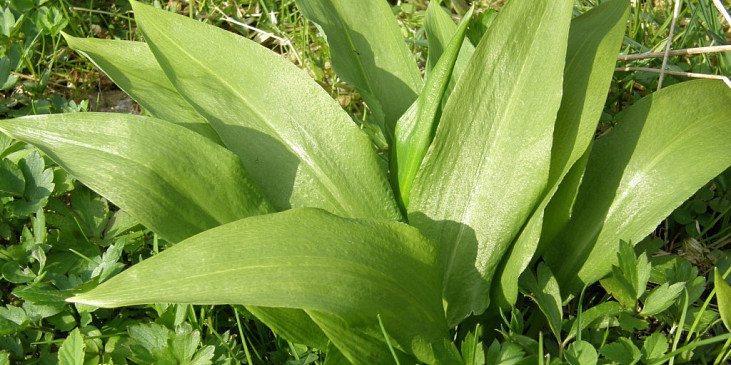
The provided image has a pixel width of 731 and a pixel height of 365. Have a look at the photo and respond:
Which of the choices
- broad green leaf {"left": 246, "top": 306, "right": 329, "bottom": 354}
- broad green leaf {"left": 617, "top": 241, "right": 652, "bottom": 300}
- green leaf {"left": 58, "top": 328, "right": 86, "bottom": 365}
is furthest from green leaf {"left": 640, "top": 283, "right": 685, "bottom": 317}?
green leaf {"left": 58, "top": 328, "right": 86, "bottom": 365}

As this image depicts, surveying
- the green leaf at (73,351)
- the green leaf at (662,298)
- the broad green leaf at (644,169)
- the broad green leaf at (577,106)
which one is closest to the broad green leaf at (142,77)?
the green leaf at (73,351)

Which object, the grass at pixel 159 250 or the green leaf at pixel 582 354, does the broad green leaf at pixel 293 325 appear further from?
the green leaf at pixel 582 354

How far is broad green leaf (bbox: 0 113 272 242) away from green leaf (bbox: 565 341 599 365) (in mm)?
617

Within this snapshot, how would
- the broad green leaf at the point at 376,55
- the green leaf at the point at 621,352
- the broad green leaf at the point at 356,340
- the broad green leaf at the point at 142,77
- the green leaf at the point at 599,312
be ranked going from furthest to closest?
the broad green leaf at the point at 376,55 < the broad green leaf at the point at 142,77 < the green leaf at the point at 599,312 < the green leaf at the point at 621,352 < the broad green leaf at the point at 356,340

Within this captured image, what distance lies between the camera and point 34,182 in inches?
62.2

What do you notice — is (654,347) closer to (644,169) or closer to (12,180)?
(644,169)

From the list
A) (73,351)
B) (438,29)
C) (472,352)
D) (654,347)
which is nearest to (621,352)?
(654,347)

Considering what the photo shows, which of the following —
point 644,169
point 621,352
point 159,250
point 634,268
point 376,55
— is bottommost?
point 159,250

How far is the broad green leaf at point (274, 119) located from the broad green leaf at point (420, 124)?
5cm

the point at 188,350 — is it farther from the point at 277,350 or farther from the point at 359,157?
the point at 359,157

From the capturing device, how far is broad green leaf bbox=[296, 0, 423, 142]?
1529 mm

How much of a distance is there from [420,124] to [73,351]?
776 millimetres

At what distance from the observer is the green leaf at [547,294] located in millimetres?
1209

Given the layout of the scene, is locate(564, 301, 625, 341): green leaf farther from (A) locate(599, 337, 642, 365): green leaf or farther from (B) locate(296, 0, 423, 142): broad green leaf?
(B) locate(296, 0, 423, 142): broad green leaf
